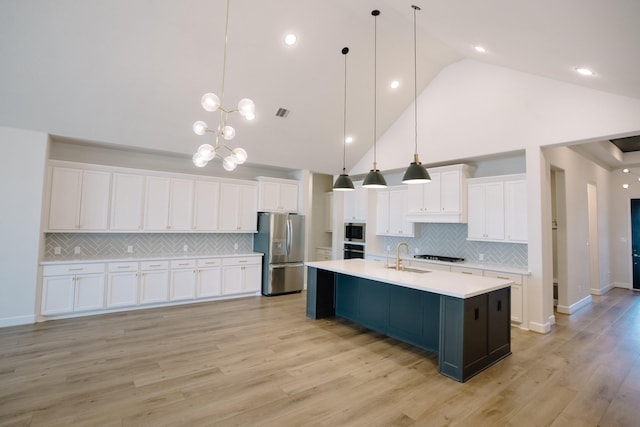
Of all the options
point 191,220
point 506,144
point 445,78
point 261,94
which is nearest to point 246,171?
point 191,220

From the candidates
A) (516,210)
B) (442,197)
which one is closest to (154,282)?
(442,197)

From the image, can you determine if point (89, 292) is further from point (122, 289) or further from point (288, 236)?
point (288, 236)

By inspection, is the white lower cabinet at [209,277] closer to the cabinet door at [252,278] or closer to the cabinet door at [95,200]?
the cabinet door at [252,278]

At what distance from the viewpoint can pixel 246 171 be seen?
6879 mm

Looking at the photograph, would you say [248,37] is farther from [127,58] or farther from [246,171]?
[246,171]

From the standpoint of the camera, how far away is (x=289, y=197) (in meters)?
7.04

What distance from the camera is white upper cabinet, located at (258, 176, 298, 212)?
6.64 metres

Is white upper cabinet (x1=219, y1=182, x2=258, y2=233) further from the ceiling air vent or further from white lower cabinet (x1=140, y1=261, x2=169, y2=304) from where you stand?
the ceiling air vent

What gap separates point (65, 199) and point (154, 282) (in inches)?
72.6

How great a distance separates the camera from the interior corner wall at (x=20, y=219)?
13.8 feet

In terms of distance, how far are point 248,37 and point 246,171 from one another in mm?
3223

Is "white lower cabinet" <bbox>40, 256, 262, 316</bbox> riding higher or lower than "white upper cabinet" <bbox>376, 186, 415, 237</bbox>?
lower

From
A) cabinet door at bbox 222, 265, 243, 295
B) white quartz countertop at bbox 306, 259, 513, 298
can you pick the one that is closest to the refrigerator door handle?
cabinet door at bbox 222, 265, 243, 295

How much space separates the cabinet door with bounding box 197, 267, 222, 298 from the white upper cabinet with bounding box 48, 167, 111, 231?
1773 mm
